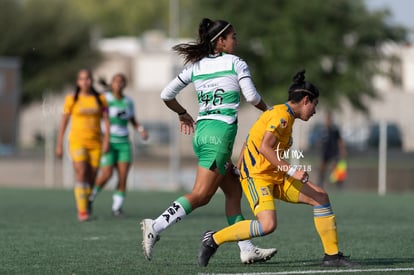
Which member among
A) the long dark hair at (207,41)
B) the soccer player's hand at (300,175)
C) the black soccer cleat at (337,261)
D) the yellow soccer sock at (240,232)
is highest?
the long dark hair at (207,41)

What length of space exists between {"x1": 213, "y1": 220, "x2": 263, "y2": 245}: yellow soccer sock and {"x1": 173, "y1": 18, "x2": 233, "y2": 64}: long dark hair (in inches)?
62.2

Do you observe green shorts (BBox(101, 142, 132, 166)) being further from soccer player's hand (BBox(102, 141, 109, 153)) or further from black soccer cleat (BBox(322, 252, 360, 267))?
black soccer cleat (BBox(322, 252, 360, 267))

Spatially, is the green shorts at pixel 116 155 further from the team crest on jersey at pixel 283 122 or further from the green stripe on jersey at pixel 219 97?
the team crest on jersey at pixel 283 122

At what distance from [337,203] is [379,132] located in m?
9.54

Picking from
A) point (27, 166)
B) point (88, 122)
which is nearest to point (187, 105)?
point (27, 166)

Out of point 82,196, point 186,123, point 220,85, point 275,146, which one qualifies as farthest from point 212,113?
point 82,196

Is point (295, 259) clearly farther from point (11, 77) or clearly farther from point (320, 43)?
point (11, 77)

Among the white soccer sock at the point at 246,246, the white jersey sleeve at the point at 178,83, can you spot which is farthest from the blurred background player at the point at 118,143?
the white soccer sock at the point at 246,246

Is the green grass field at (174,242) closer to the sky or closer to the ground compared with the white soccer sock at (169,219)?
closer to the ground

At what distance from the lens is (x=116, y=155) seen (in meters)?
16.9

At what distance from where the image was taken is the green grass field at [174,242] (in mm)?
9578

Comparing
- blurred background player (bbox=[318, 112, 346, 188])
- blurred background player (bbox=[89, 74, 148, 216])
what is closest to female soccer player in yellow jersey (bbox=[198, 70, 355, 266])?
blurred background player (bbox=[89, 74, 148, 216])

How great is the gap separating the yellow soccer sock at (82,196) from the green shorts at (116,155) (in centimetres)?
93

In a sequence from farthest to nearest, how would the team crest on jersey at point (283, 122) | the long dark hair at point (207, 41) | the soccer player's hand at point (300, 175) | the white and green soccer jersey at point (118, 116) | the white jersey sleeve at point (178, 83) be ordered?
the white and green soccer jersey at point (118, 116) < the white jersey sleeve at point (178, 83) < the long dark hair at point (207, 41) < the team crest on jersey at point (283, 122) < the soccer player's hand at point (300, 175)
